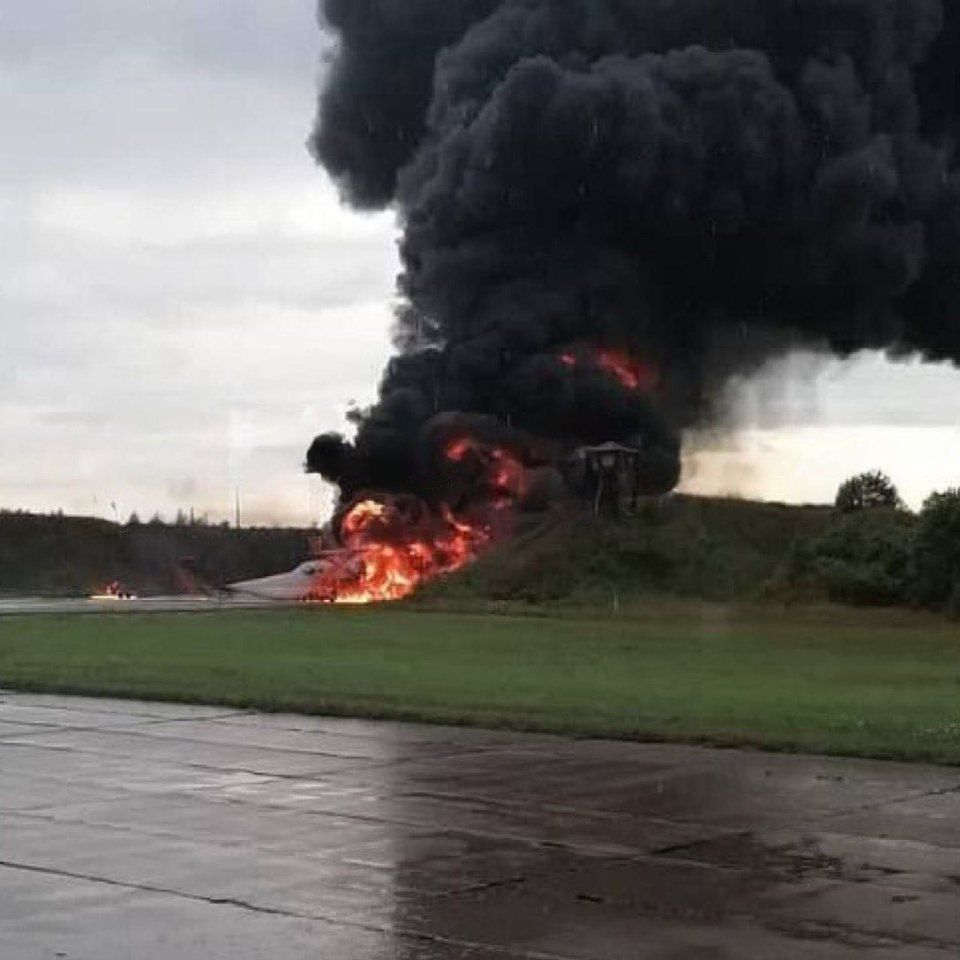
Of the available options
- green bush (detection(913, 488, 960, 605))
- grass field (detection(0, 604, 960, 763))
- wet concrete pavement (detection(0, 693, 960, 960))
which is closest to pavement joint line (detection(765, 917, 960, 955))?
wet concrete pavement (detection(0, 693, 960, 960))

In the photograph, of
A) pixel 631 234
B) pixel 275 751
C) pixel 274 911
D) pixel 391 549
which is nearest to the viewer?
pixel 274 911

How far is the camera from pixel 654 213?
47.7 metres

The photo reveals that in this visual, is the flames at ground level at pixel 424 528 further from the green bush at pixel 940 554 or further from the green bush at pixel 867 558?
the green bush at pixel 940 554

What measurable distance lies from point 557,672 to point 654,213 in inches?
1256

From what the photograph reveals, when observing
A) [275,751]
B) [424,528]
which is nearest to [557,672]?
[275,751]

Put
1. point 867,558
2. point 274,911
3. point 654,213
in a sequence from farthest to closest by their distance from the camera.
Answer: point 654,213
point 867,558
point 274,911

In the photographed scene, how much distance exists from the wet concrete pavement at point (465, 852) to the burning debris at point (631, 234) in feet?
110

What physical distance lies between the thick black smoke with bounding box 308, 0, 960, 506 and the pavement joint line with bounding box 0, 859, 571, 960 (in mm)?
38327

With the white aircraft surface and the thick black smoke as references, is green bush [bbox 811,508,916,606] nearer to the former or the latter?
the thick black smoke

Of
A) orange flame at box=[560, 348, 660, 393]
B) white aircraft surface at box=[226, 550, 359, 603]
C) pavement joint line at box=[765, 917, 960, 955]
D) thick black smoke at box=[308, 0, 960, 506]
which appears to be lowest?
pavement joint line at box=[765, 917, 960, 955]

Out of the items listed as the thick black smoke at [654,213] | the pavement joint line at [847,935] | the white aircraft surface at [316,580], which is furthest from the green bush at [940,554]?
the pavement joint line at [847,935]

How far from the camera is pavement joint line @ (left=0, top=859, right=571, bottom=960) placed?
584cm

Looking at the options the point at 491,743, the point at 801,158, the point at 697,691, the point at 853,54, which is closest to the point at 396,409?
the point at 801,158

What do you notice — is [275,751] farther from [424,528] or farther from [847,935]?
[424,528]
